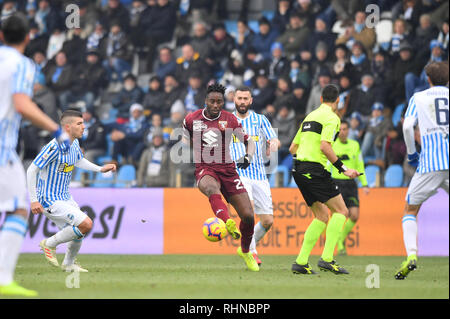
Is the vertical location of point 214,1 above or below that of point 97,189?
above

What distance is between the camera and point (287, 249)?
15.5 meters

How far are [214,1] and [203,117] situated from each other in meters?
10.9

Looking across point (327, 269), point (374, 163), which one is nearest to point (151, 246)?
point (374, 163)

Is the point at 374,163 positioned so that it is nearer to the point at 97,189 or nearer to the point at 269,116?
the point at 269,116

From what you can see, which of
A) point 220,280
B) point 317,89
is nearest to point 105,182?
point 317,89

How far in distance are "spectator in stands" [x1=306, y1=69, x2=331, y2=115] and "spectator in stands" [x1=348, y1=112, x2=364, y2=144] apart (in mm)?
894

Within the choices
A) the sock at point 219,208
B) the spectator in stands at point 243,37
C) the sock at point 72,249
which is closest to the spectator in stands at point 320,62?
the spectator in stands at point 243,37

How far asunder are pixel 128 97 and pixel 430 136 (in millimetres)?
11493

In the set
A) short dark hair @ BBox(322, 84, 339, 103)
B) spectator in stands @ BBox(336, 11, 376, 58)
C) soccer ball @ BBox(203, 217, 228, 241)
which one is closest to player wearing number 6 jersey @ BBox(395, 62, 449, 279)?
short dark hair @ BBox(322, 84, 339, 103)

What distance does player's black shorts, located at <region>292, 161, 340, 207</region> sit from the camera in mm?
10344

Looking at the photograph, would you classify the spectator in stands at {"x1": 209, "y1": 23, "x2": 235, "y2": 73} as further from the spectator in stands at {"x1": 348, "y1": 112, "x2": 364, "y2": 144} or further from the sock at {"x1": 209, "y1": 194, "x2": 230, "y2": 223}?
the sock at {"x1": 209, "y1": 194, "x2": 230, "y2": 223}

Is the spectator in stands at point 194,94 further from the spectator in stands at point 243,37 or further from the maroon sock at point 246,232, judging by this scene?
the maroon sock at point 246,232

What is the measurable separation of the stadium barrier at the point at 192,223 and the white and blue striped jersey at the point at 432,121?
6212 millimetres

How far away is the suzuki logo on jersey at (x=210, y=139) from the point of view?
1058cm
